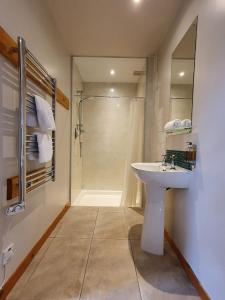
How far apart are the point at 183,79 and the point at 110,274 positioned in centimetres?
175

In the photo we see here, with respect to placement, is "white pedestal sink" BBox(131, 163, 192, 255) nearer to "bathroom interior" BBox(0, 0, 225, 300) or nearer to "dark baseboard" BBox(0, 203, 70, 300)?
"bathroom interior" BBox(0, 0, 225, 300)

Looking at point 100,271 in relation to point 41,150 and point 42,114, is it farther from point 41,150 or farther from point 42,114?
point 42,114

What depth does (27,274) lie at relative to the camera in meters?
1.43

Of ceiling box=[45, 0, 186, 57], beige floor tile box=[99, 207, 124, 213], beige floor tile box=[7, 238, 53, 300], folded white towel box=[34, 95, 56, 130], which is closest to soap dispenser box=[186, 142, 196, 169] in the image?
folded white towel box=[34, 95, 56, 130]

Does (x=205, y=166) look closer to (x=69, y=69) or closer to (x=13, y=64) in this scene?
(x=13, y=64)

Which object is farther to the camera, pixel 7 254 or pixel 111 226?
pixel 111 226

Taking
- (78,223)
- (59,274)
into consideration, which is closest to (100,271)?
(59,274)

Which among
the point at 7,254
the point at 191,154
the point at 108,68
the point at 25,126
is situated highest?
the point at 108,68

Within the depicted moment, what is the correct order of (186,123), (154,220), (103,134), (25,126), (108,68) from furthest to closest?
(103,134)
(108,68)
(154,220)
(186,123)
(25,126)

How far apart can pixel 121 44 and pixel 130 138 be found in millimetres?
1323

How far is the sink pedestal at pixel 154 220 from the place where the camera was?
67.2 inches

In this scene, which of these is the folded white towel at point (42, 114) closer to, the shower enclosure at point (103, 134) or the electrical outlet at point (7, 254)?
the electrical outlet at point (7, 254)

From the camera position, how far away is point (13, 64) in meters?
1.27

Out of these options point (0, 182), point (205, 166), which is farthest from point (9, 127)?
point (205, 166)
